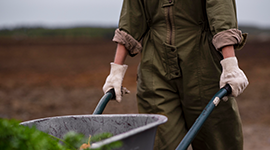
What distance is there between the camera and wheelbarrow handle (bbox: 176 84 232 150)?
4.12 ft

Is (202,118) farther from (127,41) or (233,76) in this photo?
(127,41)

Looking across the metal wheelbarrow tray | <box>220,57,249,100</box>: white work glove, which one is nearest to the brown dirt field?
<box>220,57,249,100</box>: white work glove

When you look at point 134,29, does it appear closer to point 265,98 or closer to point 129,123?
point 129,123

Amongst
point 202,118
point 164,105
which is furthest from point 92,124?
point 164,105

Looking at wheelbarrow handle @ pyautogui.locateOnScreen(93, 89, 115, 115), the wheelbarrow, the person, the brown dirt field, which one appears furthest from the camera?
the brown dirt field

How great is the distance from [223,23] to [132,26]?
Answer: 1.79 feet

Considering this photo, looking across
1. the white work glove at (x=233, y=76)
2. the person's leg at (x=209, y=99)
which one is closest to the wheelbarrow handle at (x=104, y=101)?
the person's leg at (x=209, y=99)

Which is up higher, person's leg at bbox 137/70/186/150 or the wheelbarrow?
the wheelbarrow

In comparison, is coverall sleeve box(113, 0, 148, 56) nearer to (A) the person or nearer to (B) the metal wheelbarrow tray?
(A) the person

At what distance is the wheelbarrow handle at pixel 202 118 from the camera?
126 centimetres

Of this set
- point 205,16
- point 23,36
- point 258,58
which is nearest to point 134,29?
point 205,16

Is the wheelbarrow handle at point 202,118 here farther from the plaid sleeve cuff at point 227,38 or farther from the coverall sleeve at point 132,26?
the coverall sleeve at point 132,26

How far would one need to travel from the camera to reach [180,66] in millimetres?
1750

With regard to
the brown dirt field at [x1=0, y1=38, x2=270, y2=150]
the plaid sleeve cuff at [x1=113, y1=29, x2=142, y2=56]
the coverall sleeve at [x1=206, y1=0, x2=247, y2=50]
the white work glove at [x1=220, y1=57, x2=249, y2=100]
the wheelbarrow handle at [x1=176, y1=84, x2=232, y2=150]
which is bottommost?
the brown dirt field at [x1=0, y1=38, x2=270, y2=150]
